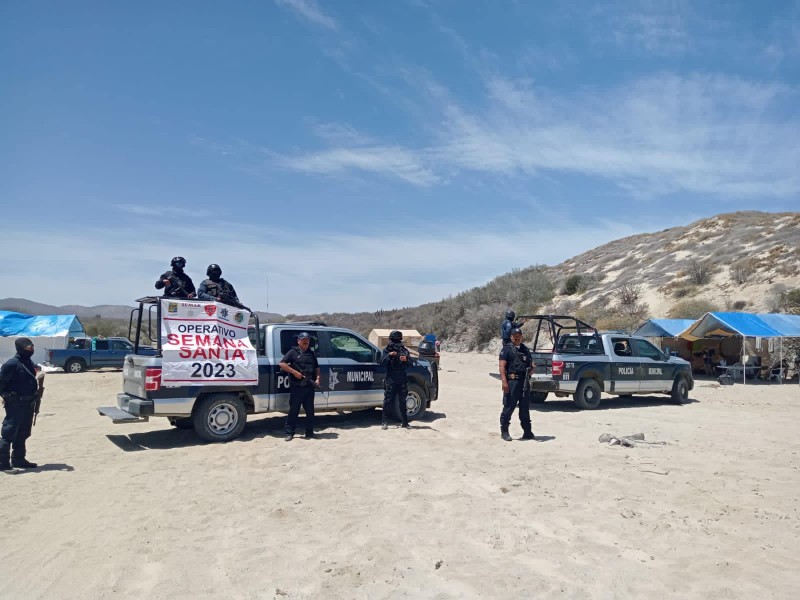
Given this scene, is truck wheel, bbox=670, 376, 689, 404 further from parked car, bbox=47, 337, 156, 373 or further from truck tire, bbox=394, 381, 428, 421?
parked car, bbox=47, 337, 156, 373

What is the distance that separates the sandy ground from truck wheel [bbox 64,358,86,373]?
1694cm

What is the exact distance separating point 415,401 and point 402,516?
17.8 feet

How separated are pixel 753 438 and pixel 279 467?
24.7ft

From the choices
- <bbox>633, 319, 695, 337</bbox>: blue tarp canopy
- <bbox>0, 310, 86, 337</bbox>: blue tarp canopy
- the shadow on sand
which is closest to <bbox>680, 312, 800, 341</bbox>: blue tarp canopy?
<bbox>633, 319, 695, 337</bbox>: blue tarp canopy

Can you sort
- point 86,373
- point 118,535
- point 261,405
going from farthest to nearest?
point 86,373
point 261,405
point 118,535

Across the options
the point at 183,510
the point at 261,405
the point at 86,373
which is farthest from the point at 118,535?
the point at 86,373

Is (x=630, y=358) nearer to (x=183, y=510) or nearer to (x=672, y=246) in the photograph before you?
(x=183, y=510)

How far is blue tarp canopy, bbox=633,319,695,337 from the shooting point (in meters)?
21.8

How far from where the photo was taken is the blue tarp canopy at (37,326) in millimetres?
27156

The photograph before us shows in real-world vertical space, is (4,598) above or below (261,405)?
below

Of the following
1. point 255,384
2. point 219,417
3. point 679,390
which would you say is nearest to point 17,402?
point 219,417

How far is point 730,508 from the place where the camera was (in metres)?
5.79

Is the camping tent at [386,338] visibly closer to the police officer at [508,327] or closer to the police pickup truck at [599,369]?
the police pickup truck at [599,369]

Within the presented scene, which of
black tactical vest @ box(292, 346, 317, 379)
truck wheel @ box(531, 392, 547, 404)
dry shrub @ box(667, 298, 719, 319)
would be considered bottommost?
truck wheel @ box(531, 392, 547, 404)
